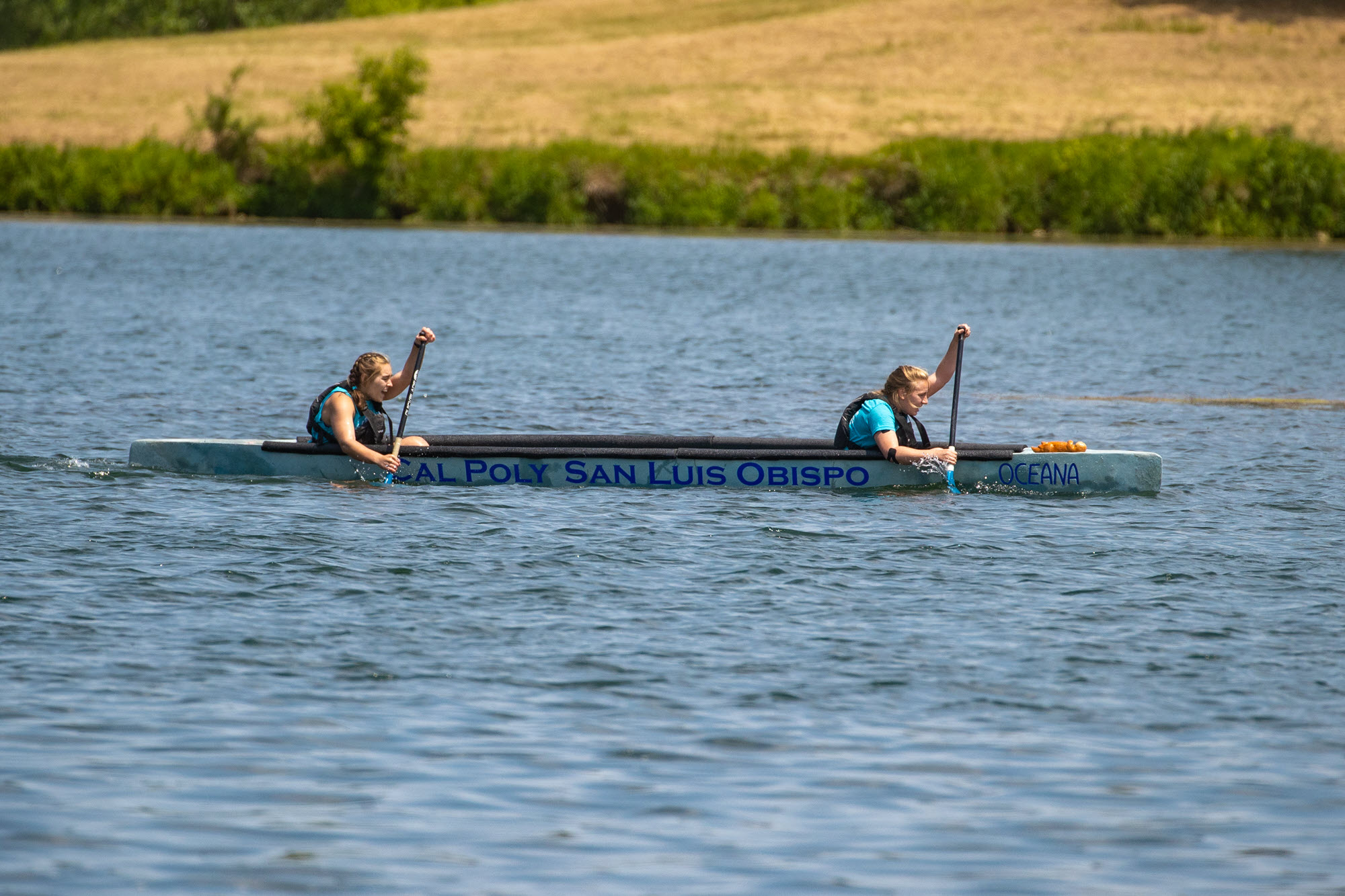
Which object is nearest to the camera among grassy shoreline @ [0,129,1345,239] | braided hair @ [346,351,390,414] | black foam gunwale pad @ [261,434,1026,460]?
braided hair @ [346,351,390,414]

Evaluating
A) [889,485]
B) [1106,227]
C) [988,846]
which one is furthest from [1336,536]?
[1106,227]

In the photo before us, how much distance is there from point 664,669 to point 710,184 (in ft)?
184

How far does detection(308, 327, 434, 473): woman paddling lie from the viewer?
1509 cm

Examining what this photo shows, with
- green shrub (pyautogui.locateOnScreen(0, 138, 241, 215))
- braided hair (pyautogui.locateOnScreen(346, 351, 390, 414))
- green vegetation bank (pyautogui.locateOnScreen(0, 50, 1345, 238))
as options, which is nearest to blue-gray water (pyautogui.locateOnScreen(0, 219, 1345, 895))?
braided hair (pyautogui.locateOnScreen(346, 351, 390, 414))

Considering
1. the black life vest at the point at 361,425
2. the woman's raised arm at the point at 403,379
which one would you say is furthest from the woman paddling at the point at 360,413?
the woman's raised arm at the point at 403,379

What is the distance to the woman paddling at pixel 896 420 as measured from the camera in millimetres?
14953

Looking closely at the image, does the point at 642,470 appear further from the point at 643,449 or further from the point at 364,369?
the point at 364,369

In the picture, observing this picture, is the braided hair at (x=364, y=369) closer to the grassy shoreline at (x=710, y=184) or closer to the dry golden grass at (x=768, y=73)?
the grassy shoreline at (x=710, y=184)

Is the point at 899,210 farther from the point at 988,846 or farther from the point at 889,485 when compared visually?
the point at 988,846

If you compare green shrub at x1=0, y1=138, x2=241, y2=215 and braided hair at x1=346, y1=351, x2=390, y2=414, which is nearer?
braided hair at x1=346, y1=351, x2=390, y2=414

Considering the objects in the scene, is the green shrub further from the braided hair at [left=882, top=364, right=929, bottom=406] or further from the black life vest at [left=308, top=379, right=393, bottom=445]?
the braided hair at [left=882, top=364, right=929, bottom=406]

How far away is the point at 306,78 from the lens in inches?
3378

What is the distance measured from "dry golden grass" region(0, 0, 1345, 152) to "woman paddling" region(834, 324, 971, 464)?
5454 cm

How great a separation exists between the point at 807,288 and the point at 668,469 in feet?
90.4
